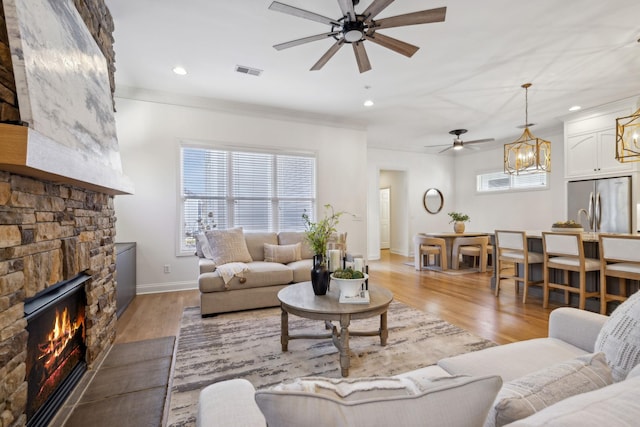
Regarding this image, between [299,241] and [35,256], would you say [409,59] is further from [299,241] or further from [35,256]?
[35,256]

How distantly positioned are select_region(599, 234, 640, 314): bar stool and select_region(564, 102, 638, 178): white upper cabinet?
2.39m

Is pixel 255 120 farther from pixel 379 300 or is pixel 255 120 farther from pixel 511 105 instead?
pixel 511 105

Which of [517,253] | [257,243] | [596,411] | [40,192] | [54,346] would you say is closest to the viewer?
[596,411]

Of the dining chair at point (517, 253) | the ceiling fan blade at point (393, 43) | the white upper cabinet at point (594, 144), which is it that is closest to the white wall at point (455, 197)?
the white upper cabinet at point (594, 144)

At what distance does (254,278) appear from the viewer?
3396 mm

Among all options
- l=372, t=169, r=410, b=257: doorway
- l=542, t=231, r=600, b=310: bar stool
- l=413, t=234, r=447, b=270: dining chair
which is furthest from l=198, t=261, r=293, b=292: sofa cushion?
l=372, t=169, r=410, b=257: doorway

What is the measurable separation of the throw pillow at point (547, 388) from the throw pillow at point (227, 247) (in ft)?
10.9

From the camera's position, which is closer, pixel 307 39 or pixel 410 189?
pixel 307 39

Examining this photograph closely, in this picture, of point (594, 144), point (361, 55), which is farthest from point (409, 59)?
point (594, 144)

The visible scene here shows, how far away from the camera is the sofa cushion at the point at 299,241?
13.9 feet

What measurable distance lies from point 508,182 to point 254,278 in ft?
21.9

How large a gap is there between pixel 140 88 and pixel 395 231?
681 cm

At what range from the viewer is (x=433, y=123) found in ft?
18.9

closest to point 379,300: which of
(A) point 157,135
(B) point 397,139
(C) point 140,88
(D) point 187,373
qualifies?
(D) point 187,373
